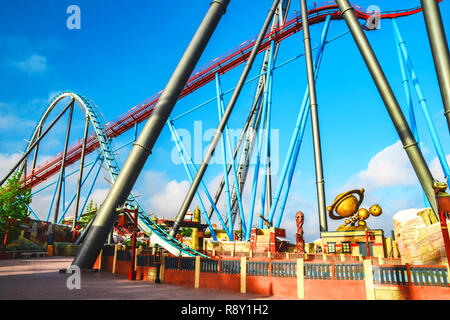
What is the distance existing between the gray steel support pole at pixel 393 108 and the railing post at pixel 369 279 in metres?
2.06

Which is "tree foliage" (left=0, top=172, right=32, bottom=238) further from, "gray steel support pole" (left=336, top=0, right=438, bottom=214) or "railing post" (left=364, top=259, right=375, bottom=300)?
"gray steel support pole" (left=336, top=0, right=438, bottom=214)

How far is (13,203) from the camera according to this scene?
66.4ft

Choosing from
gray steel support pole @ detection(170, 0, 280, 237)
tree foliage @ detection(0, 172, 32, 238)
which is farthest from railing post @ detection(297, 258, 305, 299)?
tree foliage @ detection(0, 172, 32, 238)

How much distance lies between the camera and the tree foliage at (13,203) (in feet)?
62.9

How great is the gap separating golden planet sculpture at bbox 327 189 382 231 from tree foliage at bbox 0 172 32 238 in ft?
66.3

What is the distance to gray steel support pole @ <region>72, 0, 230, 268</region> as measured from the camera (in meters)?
8.75

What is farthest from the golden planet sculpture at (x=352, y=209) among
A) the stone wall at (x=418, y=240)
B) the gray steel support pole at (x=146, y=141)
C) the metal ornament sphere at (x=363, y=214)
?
the gray steel support pole at (x=146, y=141)

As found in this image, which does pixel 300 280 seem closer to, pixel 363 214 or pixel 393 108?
pixel 393 108

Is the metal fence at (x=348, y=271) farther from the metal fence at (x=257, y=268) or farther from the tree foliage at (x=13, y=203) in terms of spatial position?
the tree foliage at (x=13, y=203)

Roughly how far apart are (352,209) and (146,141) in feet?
39.2
